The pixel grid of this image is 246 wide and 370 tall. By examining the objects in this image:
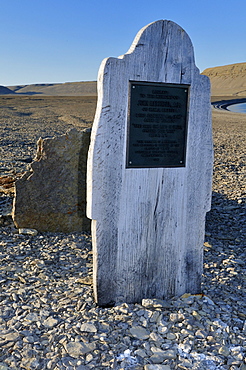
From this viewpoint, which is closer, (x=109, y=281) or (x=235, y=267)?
(x=109, y=281)

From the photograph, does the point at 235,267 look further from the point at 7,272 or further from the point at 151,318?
the point at 7,272

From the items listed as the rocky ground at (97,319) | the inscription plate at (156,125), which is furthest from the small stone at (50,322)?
the inscription plate at (156,125)

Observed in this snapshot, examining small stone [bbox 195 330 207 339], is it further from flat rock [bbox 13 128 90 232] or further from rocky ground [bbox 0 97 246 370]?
flat rock [bbox 13 128 90 232]

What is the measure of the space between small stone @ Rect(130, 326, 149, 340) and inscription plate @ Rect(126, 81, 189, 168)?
1.37m

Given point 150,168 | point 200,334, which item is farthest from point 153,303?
point 150,168

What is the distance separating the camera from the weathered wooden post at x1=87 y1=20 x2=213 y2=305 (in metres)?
3.23

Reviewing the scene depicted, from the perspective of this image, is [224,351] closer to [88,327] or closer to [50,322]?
[88,327]

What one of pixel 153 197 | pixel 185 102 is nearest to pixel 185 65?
pixel 185 102

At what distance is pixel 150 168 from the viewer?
3.44 meters

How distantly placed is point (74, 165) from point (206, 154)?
7.35 ft

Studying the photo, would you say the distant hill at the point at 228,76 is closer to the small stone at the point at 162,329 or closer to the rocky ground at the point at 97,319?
the rocky ground at the point at 97,319

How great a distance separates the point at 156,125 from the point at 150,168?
39cm

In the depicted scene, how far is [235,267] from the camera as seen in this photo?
4.52 meters

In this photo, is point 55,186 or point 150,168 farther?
point 55,186
